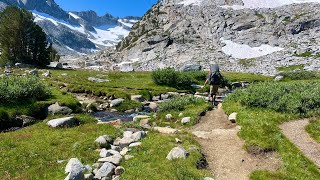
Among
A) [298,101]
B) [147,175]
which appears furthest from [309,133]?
[147,175]

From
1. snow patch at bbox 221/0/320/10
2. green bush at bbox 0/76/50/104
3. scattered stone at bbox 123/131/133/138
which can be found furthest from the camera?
snow patch at bbox 221/0/320/10

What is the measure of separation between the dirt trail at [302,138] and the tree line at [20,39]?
76751 millimetres

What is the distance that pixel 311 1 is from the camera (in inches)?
Answer: 7229

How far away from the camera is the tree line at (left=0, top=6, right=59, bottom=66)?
84312mm

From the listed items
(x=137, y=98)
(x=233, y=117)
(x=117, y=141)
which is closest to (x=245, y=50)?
(x=137, y=98)

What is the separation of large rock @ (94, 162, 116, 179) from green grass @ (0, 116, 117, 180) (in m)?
1.55

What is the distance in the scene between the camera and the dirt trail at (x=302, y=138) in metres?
18.8

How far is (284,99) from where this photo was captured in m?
28.4

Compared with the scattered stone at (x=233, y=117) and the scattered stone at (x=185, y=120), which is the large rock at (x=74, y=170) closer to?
the scattered stone at (x=185, y=120)

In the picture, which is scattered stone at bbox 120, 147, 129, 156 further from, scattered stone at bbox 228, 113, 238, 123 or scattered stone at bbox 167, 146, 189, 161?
scattered stone at bbox 228, 113, 238, 123

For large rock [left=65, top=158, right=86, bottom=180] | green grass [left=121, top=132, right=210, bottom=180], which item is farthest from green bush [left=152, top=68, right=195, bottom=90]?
large rock [left=65, top=158, right=86, bottom=180]

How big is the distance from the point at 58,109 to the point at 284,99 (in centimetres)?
2114

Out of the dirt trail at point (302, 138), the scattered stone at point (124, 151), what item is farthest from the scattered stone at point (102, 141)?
the dirt trail at point (302, 138)

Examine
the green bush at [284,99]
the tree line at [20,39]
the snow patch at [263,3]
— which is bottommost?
the green bush at [284,99]
